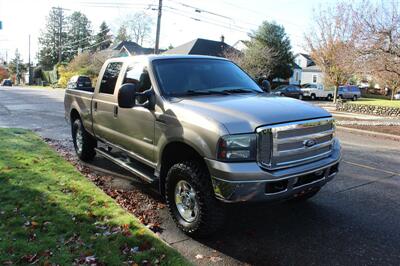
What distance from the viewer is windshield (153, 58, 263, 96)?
4.89 m

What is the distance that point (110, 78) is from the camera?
20.0 feet

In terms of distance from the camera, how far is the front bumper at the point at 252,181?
3609 mm

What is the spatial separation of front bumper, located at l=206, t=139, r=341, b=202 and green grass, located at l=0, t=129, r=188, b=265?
791 millimetres

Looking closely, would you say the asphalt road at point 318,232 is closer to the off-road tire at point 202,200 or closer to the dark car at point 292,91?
the off-road tire at point 202,200

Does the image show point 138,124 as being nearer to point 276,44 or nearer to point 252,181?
point 252,181

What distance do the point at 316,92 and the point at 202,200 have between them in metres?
36.6

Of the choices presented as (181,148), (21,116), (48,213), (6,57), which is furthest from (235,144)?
(6,57)

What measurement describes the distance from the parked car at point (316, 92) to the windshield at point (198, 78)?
3443cm

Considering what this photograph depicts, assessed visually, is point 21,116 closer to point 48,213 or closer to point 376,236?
point 48,213

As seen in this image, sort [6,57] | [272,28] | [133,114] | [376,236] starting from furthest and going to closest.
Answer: [6,57]
[272,28]
[133,114]
[376,236]

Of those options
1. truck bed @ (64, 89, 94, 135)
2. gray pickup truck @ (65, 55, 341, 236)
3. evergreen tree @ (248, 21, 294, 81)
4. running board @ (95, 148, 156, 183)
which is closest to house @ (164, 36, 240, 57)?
evergreen tree @ (248, 21, 294, 81)

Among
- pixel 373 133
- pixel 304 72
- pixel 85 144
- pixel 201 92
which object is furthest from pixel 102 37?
pixel 201 92

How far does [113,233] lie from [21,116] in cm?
1269

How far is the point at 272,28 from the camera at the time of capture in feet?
146
